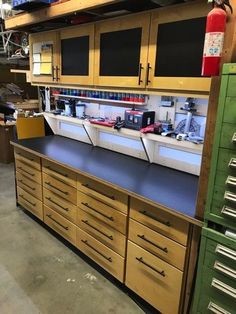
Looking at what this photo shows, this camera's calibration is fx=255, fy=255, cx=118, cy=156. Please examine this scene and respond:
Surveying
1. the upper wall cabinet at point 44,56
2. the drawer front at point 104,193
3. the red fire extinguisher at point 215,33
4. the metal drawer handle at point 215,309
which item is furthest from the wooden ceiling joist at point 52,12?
the metal drawer handle at point 215,309

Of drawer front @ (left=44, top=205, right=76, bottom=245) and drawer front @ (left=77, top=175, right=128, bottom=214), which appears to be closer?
drawer front @ (left=77, top=175, right=128, bottom=214)

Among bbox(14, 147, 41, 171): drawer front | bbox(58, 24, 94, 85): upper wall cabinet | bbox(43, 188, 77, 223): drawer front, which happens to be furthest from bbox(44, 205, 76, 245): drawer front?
Result: bbox(58, 24, 94, 85): upper wall cabinet

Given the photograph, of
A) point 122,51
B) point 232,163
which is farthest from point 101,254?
point 122,51

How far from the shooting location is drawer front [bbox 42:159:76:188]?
2.14 m

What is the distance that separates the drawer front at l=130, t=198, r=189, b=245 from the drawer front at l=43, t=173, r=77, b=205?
0.68 m

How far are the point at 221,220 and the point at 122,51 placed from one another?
1.40 metres

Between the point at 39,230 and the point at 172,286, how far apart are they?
166cm

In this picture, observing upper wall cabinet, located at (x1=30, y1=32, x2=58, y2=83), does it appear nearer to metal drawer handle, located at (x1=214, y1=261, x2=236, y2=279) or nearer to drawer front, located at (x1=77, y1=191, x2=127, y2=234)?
drawer front, located at (x1=77, y1=191, x2=127, y2=234)

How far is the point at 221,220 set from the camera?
1.16 m

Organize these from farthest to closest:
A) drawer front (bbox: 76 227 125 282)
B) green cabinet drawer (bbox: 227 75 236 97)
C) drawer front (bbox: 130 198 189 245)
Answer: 1. drawer front (bbox: 76 227 125 282)
2. drawer front (bbox: 130 198 189 245)
3. green cabinet drawer (bbox: 227 75 236 97)

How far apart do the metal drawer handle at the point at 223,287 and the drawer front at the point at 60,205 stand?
128 cm

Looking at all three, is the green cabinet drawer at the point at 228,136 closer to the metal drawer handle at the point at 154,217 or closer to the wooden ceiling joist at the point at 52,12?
the metal drawer handle at the point at 154,217

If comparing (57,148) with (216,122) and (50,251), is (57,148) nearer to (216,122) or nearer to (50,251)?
(50,251)

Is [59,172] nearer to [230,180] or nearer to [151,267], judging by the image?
[151,267]
